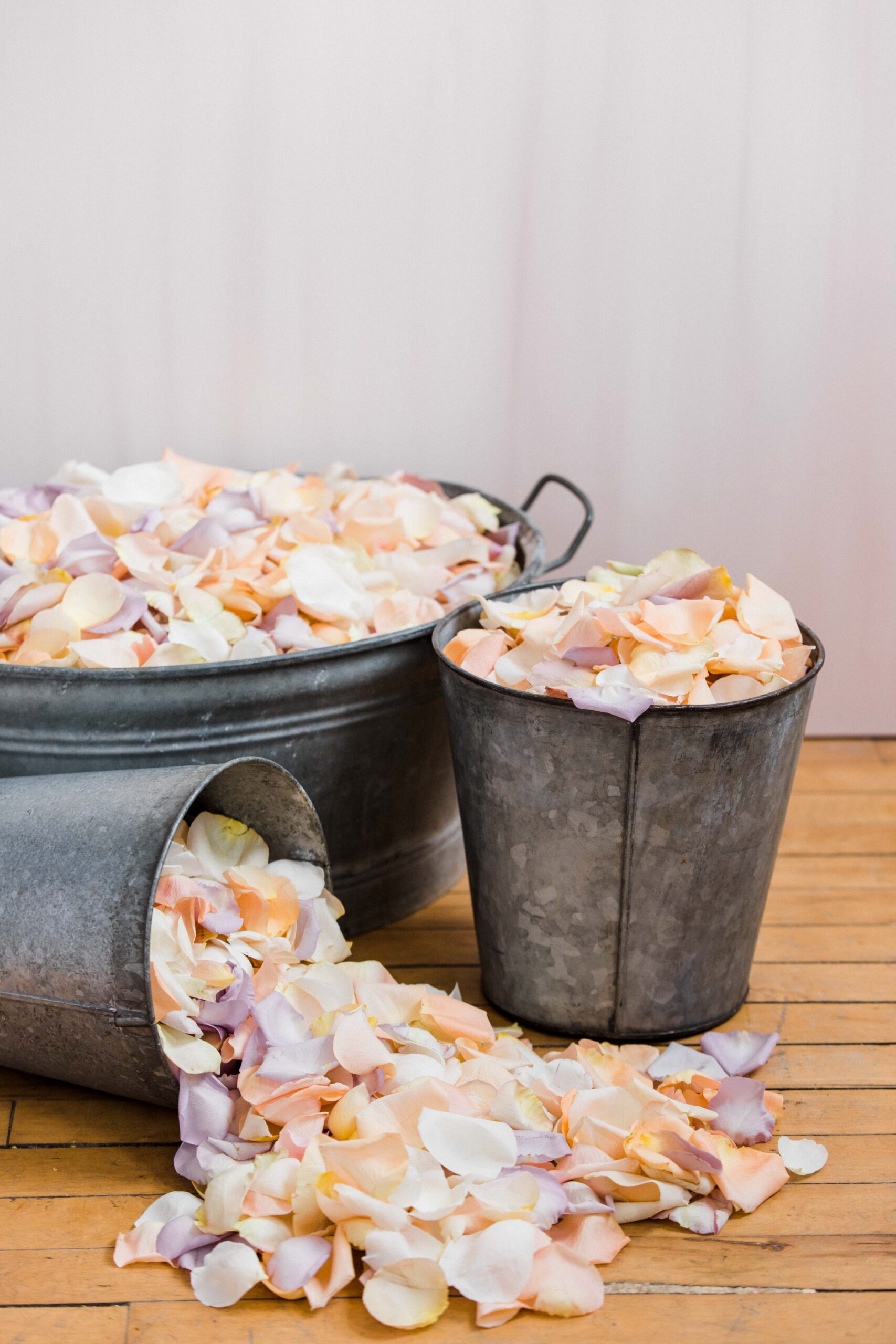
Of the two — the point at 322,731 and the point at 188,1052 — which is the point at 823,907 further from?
the point at 188,1052

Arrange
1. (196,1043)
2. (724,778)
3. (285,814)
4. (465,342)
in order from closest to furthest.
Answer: (196,1043) < (724,778) < (285,814) < (465,342)

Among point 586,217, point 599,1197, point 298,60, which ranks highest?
point 298,60

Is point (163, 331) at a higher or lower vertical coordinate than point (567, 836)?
higher

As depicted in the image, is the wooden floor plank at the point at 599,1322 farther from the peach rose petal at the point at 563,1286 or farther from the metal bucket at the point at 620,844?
the metal bucket at the point at 620,844

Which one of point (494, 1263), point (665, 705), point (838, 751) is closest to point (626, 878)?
point (665, 705)

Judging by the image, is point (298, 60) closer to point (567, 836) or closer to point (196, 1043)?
point (567, 836)

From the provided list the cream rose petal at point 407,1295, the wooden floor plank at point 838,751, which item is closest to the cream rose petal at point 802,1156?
the cream rose petal at point 407,1295

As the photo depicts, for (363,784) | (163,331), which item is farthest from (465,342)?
(363,784)
